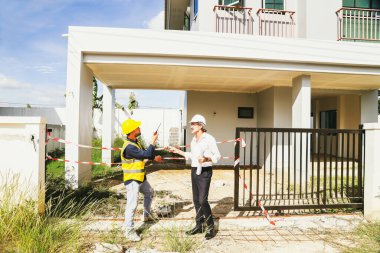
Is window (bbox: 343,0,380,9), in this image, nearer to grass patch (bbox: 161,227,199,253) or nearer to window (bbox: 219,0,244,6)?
window (bbox: 219,0,244,6)

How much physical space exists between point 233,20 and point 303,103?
184 inches

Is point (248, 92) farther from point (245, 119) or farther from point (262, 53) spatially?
point (262, 53)

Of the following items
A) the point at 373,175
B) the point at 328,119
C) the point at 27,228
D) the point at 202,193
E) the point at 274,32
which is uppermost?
the point at 274,32

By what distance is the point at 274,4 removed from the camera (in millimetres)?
11117

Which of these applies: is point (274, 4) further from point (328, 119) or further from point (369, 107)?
point (328, 119)

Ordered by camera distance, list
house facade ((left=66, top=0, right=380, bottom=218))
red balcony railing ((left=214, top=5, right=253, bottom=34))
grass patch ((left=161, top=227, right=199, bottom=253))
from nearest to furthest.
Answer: grass patch ((left=161, top=227, right=199, bottom=253))
house facade ((left=66, top=0, right=380, bottom=218))
red balcony railing ((left=214, top=5, right=253, bottom=34))

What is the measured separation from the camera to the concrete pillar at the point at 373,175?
462 cm

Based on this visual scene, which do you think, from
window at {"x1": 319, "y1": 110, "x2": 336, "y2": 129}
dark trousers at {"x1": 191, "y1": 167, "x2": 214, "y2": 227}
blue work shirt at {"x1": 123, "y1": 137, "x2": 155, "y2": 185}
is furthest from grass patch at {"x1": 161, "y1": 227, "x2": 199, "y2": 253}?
window at {"x1": 319, "y1": 110, "x2": 336, "y2": 129}

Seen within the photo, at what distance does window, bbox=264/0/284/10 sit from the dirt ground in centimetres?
867

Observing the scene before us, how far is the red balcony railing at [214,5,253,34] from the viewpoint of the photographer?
10.5 m

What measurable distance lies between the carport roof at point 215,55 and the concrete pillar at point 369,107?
258cm

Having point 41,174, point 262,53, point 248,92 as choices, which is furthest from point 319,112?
point 41,174

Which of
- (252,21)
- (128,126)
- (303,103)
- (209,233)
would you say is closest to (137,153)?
(128,126)

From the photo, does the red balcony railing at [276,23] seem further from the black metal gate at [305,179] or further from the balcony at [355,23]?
the black metal gate at [305,179]
